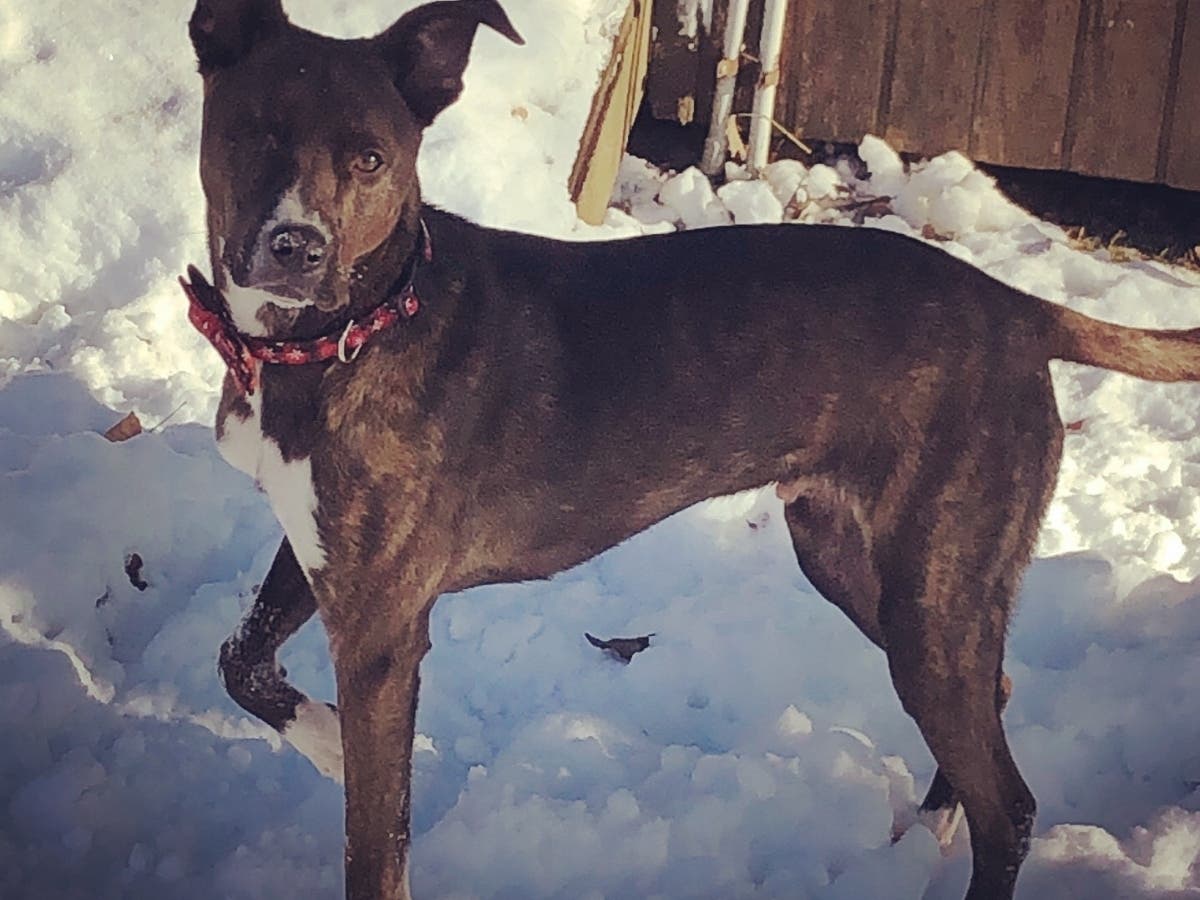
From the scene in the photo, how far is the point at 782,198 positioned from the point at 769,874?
3077mm

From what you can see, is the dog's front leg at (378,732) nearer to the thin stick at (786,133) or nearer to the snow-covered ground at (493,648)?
the snow-covered ground at (493,648)

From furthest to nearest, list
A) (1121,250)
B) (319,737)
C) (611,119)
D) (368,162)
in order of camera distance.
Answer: (1121,250)
(611,119)
(319,737)
(368,162)

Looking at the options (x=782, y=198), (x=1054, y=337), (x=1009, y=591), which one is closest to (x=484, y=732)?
(x=1009, y=591)

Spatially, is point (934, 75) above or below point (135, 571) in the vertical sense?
above

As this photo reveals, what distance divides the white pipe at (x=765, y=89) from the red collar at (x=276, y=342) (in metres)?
3.22

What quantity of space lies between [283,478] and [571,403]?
0.50m

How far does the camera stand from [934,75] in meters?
5.30

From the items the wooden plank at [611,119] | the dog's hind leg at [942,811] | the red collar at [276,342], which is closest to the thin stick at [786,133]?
the wooden plank at [611,119]

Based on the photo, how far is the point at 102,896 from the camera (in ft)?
7.64

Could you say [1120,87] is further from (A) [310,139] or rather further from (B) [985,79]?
(A) [310,139]

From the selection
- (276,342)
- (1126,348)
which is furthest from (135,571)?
(1126,348)

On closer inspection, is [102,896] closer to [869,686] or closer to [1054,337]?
[869,686]

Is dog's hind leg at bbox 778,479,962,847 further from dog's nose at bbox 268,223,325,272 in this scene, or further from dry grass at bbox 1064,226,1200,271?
→ dry grass at bbox 1064,226,1200,271

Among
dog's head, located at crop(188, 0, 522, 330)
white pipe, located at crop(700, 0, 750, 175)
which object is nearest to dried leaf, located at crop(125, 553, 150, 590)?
dog's head, located at crop(188, 0, 522, 330)
